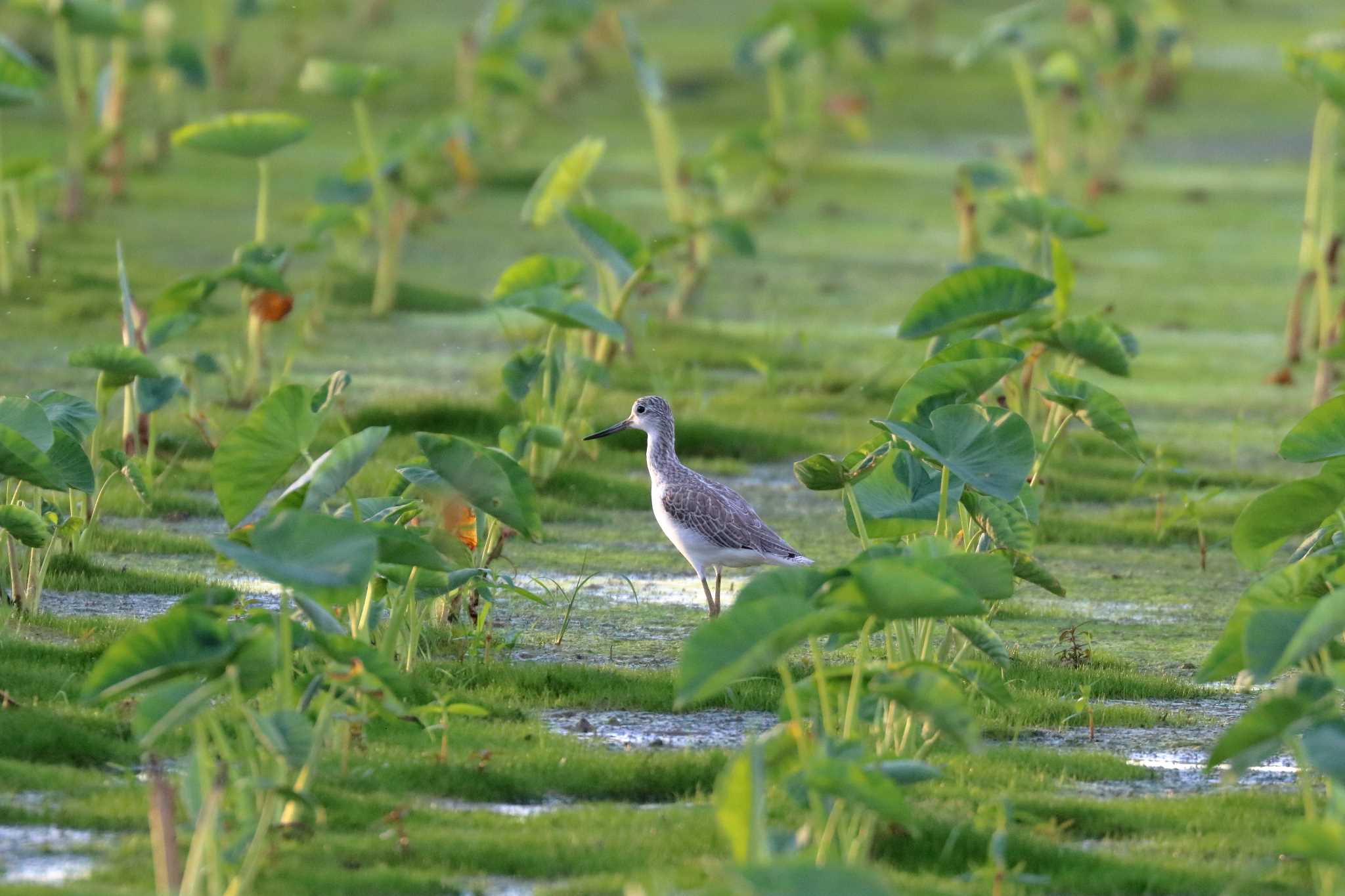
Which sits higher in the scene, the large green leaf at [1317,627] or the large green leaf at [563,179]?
the large green leaf at [563,179]

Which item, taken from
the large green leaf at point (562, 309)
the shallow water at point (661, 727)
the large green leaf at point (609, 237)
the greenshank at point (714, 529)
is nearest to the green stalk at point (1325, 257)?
the large green leaf at point (609, 237)

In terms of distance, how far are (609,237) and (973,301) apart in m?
2.41

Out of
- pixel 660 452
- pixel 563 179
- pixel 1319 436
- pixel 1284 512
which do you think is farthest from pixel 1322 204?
pixel 1284 512

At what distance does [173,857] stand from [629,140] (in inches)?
518

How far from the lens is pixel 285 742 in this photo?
3.00 metres

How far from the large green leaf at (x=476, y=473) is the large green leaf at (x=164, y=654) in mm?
918

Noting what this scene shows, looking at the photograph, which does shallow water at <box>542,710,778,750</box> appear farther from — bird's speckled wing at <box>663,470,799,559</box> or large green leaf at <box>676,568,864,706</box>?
large green leaf at <box>676,568,864,706</box>

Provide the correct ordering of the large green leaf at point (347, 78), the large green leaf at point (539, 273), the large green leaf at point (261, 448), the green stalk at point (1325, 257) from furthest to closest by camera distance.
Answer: the large green leaf at point (347, 78) < the green stalk at point (1325, 257) < the large green leaf at point (539, 273) < the large green leaf at point (261, 448)

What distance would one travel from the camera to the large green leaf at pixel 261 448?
11.8ft

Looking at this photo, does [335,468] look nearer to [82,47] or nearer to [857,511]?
[857,511]

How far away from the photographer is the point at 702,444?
7.36 m

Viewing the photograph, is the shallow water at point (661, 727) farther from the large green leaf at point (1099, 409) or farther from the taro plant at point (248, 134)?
the taro plant at point (248, 134)

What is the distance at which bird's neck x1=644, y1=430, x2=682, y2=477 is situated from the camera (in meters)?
5.38

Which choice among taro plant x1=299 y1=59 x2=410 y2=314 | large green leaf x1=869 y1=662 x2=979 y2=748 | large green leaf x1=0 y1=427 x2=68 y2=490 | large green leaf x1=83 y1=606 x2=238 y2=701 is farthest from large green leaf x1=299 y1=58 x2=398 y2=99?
large green leaf x1=869 y1=662 x2=979 y2=748
